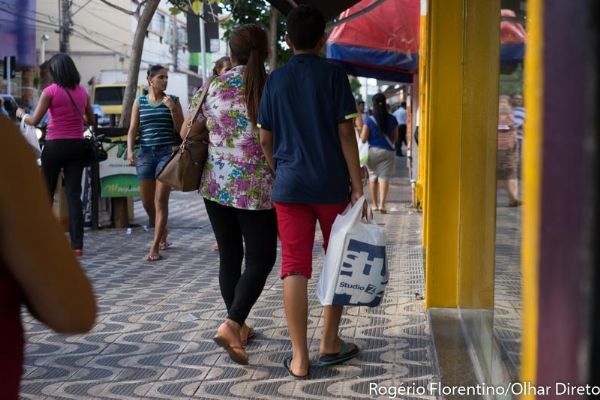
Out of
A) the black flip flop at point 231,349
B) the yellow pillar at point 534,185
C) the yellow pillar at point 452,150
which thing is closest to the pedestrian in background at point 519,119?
the yellow pillar at point 534,185

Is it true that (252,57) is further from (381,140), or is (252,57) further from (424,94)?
(381,140)

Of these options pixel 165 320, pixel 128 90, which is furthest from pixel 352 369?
pixel 128 90

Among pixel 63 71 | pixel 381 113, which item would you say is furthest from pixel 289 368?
pixel 381 113

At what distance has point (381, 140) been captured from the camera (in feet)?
41.9

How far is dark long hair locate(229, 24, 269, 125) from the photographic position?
492 cm

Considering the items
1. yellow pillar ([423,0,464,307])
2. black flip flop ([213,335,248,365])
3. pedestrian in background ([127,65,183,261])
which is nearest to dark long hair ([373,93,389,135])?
pedestrian in background ([127,65,183,261])

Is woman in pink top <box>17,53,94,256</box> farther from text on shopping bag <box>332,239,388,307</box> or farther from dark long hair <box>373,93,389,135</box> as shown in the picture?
dark long hair <box>373,93,389,135</box>

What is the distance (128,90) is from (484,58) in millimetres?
8615

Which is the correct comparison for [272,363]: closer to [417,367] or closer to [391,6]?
[417,367]

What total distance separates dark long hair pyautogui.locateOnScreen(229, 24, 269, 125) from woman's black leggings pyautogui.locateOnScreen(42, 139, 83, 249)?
3791mm

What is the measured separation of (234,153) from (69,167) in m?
3.89

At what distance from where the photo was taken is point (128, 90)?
1262 centimetres

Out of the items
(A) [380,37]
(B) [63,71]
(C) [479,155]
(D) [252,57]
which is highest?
(A) [380,37]

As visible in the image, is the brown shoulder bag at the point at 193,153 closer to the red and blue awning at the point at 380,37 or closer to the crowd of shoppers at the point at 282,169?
the crowd of shoppers at the point at 282,169
